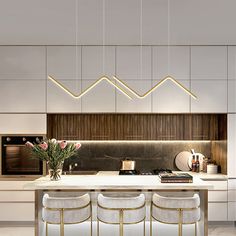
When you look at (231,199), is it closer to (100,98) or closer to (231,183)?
(231,183)

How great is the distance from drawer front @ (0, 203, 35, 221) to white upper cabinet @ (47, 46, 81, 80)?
1.92 metres

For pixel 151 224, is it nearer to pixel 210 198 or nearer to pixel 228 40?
pixel 210 198

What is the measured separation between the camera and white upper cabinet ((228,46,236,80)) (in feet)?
18.3

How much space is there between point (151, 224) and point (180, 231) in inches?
12.1

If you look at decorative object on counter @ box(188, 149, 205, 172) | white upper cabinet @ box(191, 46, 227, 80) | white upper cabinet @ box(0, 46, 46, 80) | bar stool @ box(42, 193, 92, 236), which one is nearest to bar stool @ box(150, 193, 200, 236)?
bar stool @ box(42, 193, 92, 236)

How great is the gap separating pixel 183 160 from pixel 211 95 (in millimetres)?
1193

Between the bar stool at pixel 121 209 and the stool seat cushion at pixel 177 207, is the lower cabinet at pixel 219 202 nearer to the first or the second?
the stool seat cushion at pixel 177 207

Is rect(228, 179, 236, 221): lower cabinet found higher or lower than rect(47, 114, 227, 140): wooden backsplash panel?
lower

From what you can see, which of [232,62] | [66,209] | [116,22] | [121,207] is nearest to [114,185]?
[121,207]

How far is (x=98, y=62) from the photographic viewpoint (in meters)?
5.57

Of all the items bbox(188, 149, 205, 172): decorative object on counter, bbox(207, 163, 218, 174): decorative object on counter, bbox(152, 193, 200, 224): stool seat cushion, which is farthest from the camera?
bbox(188, 149, 205, 172): decorative object on counter

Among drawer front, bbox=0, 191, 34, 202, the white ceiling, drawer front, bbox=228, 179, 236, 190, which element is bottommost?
drawer front, bbox=0, 191, 34, 202

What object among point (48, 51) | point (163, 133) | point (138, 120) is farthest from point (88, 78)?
point (163, 133)

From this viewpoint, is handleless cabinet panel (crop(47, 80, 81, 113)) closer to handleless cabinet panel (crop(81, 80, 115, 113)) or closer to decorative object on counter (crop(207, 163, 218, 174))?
handleless cabinet panel (crop(81, 80, 115, 113))
